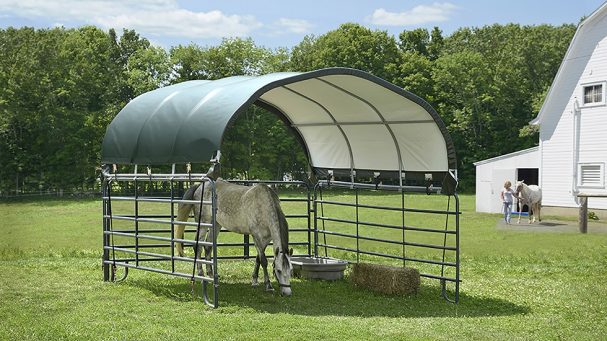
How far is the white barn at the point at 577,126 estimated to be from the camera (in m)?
32.0

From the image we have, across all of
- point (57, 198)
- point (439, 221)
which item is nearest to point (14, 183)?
point (57, 198)

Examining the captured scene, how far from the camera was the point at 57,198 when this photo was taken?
51.0 meters

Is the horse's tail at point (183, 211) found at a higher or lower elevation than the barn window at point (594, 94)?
lower

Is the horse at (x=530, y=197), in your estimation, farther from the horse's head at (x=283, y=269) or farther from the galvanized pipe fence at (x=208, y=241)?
the horse's head at (x=283, y=269)

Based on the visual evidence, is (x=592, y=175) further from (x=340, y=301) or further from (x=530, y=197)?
(x=340, y=301)

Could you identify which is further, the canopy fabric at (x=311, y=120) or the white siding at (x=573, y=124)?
the white siding at (x=573, y=124)

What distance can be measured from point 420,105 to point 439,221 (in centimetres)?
2284

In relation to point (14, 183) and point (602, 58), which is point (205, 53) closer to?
point (14, 183)

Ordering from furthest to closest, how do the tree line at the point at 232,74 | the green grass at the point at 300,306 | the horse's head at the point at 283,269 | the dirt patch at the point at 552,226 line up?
1. the tree line at the point at 232,74
2. the dirt patch at the point at 552,226
3. the horse's head at the point at 283,269
4. the green grass at the point at 300,306

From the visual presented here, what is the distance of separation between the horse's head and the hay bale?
146 cm

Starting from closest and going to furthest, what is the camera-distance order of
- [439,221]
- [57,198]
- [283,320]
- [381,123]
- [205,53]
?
1. [283,320]
2. [381,123]
3. [439,221]
4. [57,198]
5. [205,53]

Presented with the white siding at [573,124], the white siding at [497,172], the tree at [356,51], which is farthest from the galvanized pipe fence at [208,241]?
the tree at [356,51]

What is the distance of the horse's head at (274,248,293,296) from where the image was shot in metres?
12.4

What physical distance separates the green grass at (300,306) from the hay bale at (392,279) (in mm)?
164
